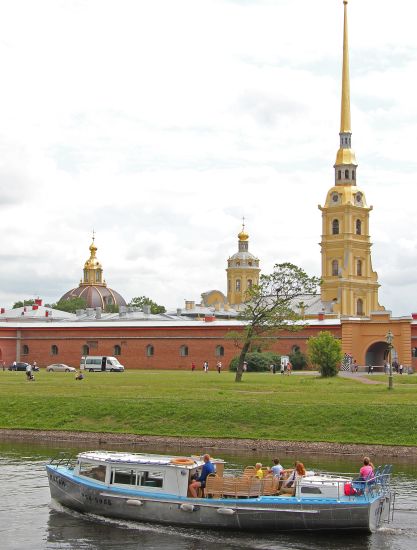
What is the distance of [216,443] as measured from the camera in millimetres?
39312

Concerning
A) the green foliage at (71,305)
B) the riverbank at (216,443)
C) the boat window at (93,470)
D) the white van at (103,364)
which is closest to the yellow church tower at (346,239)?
the white van at (103,364)

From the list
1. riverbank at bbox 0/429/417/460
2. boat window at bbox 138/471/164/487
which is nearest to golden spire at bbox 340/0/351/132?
riverbank at bbox 0/429/417/460

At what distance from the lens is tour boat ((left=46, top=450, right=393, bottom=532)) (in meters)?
24.8

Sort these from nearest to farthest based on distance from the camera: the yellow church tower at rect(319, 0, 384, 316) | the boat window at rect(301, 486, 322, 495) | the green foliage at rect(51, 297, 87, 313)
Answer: the boat window at rect(301, 486, 322, 495) → the yellow church tower at rect(319, 0, 384, 316) → the green foliage at rect(51, 297, 87, 313)

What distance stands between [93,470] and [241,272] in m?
128

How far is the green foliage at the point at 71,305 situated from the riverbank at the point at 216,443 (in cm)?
11186

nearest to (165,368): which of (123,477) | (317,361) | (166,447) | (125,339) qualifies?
(125,339)

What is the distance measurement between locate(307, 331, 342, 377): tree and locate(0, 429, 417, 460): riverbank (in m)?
22.8

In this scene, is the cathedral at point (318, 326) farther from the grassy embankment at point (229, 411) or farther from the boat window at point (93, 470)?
the boat window at point (93, 470)

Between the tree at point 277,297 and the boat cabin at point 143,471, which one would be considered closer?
the boat cabin at point 143,471

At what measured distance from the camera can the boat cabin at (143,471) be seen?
2625 centimetres

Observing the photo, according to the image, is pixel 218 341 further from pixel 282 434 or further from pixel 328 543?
pixel 328 543

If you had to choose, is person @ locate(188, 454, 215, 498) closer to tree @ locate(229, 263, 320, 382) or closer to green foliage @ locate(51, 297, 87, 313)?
tree @ locate(229, 263, 320, 382)

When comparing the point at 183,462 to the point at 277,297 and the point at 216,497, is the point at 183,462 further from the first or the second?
the point at 277,297
